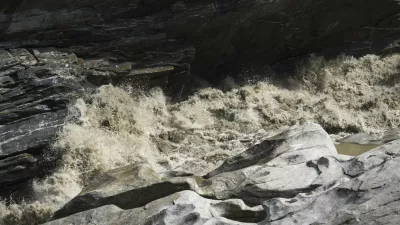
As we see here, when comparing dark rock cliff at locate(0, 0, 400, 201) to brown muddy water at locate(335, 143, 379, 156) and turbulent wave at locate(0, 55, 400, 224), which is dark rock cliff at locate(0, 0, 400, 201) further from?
brown muddy water at locate(335, 143, 379, 156)

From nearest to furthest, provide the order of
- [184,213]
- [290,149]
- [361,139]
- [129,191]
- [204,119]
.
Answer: [184,213] < [129,191] < [290,149] < [361,139] < [204,119]

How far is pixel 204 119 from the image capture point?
13.7m

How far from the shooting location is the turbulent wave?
11617 millimetres

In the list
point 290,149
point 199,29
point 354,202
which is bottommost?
point 290,149

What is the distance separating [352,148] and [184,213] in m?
4.83

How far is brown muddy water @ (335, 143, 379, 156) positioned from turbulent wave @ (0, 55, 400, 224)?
5.40ft

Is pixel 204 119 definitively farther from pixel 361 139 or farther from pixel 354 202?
pixel 354 202

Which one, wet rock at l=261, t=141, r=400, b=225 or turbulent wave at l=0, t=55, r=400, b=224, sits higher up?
wet rock at l=261, t=141, r=400, b=225

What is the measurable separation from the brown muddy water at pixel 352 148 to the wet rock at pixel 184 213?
3.71 m

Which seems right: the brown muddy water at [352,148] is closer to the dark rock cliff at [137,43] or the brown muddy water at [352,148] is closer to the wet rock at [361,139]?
the wet rock at [361,139]

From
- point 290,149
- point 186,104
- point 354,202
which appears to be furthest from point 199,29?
point 354,202

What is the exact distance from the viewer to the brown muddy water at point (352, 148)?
10812 mm

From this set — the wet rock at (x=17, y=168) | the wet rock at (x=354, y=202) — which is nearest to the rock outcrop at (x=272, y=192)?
the wet rock at (x=354, y=202)

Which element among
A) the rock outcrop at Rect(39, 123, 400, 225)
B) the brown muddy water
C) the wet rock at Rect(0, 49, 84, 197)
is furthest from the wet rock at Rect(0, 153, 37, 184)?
the brown muddy water
